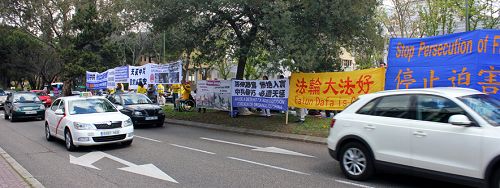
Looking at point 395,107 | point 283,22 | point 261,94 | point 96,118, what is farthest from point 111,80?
point 395,107

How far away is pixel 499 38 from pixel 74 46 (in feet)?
121

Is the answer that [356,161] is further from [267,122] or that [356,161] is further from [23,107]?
[23,107]

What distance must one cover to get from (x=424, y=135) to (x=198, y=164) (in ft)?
15.0

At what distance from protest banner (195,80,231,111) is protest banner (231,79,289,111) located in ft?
2.31

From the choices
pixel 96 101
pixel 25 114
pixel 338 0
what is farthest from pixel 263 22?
pixel 25 114

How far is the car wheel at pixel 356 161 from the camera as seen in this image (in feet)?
22.2

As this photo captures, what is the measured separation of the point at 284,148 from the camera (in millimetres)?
10695

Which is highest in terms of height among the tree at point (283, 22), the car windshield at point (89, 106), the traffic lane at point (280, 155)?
the tree at point (283, 22)

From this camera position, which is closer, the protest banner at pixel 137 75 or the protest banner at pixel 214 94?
the protest banner at pixel 214 94

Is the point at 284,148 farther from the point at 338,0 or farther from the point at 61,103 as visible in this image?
the point at 61,103

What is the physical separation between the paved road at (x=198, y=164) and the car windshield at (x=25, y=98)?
8.85 metres

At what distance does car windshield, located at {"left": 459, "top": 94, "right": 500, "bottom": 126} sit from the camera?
559cm

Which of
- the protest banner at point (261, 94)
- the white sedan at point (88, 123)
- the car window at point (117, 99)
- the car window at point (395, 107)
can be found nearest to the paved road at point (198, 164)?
the white sedan at point (88, 123)

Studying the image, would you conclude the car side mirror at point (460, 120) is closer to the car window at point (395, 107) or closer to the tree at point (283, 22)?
the car window at point (395, 107)
